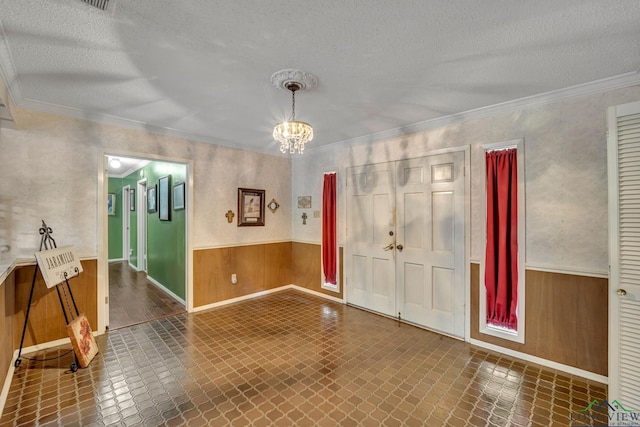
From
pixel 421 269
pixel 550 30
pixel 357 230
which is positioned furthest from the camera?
pixel 357 230

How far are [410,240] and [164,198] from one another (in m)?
4.16

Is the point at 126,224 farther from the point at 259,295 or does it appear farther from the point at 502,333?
the point at 502,333

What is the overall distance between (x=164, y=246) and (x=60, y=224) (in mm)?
2099

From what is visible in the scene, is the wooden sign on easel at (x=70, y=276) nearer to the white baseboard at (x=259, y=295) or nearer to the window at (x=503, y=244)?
the white baseboard at (x=259, y=295)

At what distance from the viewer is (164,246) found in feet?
16.6

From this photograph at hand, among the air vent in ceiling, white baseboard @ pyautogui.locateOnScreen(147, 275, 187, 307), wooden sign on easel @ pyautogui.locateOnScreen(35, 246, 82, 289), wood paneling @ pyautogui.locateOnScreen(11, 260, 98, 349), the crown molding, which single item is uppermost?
the air vent in ceiling

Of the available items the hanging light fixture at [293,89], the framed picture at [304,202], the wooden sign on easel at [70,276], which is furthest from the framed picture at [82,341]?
the framed picture at [304,202]

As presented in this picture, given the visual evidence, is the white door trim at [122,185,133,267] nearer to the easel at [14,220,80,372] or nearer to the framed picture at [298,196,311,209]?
the easel at [14,220,80,372]

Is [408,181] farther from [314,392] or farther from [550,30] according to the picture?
[314,392]

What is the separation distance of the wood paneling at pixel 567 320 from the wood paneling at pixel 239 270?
11.4ft

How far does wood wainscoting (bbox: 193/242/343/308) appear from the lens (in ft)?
13.6

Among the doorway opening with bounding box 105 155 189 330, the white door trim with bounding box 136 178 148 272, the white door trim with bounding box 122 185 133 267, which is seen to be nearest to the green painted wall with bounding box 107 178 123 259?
the doorway opening with bounding box 105 155 189 330

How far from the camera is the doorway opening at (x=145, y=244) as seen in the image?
412cm

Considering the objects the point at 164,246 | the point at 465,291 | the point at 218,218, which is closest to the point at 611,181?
the point at 465,291
